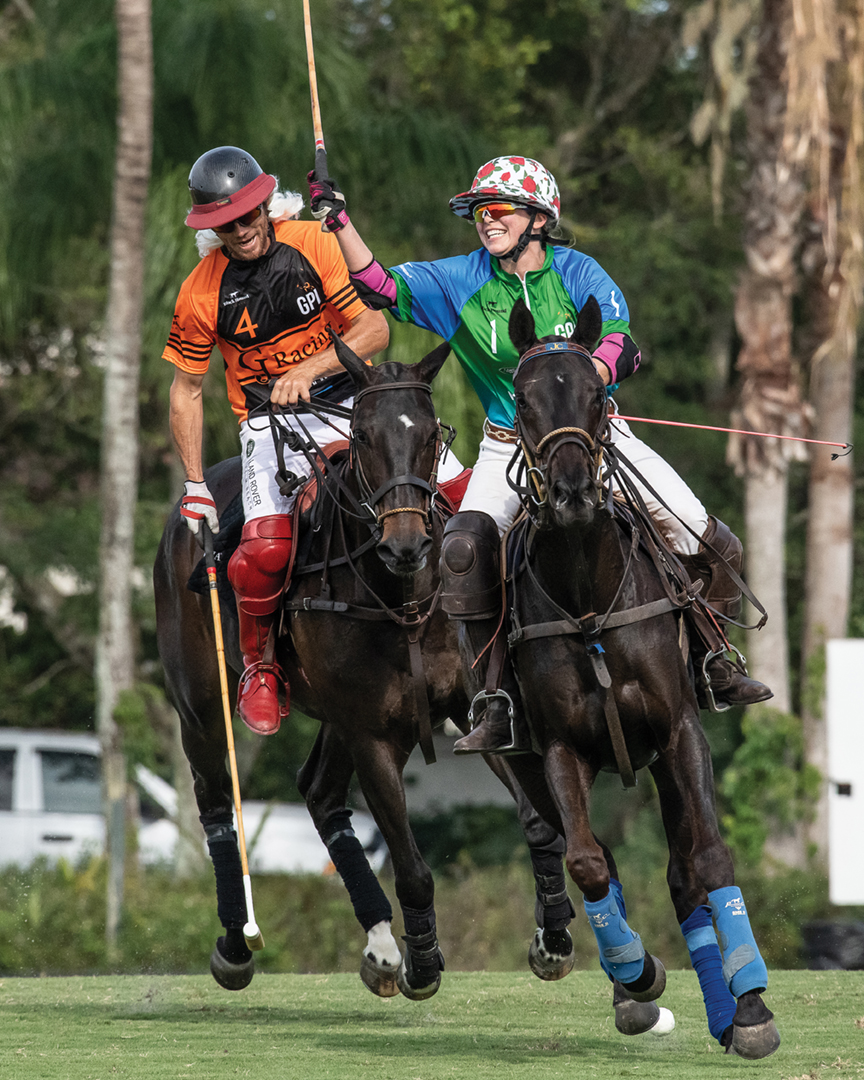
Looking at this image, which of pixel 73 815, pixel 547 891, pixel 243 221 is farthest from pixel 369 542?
pixel 73 815

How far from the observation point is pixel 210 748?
8.30 meters

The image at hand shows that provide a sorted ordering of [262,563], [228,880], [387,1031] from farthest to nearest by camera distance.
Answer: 1. [228,880]
2. [387,1031]
3. [262,563]

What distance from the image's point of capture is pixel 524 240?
5.99 meters

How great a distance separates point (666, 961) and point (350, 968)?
270cm

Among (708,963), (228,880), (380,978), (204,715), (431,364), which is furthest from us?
(204,715)

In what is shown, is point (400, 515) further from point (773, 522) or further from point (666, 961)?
point (773, 522)

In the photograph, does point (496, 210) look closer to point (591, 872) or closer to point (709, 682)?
point (709, 682)

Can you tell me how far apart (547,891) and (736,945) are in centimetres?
175

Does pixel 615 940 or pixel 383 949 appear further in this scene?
pixel 383 949

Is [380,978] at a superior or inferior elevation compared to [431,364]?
inferior

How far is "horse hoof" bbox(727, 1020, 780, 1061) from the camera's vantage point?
5.08 meters

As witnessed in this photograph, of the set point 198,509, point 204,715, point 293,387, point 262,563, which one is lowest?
point 204,715

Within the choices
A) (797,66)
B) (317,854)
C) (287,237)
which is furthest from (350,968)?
(797,66)

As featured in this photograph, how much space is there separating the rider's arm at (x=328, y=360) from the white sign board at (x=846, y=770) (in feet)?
12.3
